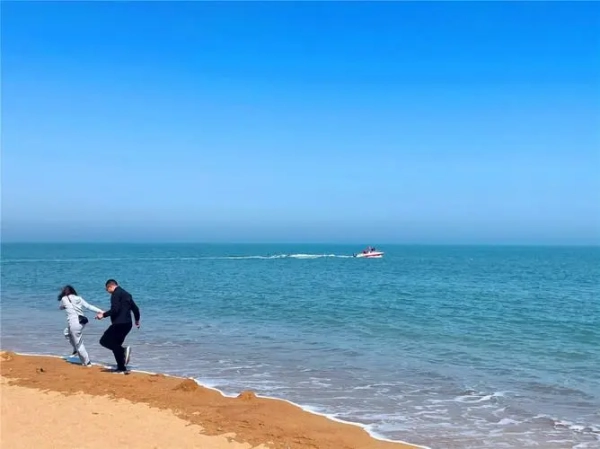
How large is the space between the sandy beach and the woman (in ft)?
4.49

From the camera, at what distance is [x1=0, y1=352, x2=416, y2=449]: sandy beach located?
733 centimetres

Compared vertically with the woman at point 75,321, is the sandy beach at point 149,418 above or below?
below

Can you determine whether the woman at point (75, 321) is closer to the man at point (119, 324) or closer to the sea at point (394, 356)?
the man at point (119, 324)

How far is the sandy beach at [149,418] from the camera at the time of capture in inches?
289

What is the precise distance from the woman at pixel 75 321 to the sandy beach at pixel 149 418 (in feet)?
4.49

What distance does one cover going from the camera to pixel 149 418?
8.16 meters

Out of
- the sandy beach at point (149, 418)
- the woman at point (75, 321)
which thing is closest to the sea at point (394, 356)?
the sandy beach at point (149, 418)

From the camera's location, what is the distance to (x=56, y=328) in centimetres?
1898

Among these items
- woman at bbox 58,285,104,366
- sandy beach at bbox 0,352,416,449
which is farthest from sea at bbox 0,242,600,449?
woman at bbox 58,285,104,366

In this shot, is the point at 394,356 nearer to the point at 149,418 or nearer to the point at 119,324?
the point at 119,324

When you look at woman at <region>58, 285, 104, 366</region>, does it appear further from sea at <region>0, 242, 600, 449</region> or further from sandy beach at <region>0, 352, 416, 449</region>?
sandy beach at <region>0, 352, 416, 449</region>

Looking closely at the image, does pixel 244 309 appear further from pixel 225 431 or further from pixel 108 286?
pixel 225 431

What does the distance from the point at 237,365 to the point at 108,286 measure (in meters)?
3.52

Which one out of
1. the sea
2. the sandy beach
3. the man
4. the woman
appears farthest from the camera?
the woman
